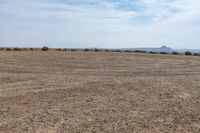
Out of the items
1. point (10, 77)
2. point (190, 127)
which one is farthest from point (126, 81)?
point (190, 127)

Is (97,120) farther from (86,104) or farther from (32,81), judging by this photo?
(32,81)

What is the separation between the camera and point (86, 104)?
10.4 metres

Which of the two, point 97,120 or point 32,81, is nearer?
point 97,120

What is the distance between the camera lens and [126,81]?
15859mm

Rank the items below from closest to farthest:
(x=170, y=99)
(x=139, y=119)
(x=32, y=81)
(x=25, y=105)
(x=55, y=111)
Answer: (x=139, y=119)
(x=55, y=111)
(x=25, y=105)
(x=170, y=99)
(x=32, y=81)

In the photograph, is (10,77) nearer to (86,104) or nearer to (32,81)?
(32,81)

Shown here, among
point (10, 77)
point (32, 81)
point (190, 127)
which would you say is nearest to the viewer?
point (190, 127)

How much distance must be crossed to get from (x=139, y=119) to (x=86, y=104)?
7.46ft

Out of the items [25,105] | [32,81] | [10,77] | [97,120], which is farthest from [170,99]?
[10,77]

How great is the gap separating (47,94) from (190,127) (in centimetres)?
569

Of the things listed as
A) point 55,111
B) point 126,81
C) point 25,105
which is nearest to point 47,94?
point 25,105

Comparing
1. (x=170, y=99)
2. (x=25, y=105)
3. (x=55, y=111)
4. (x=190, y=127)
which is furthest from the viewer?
(x=170, y=99)

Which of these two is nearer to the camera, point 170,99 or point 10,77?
point 170,99

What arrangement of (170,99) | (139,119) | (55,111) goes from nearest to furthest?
(139,119) < (55,111) < (170,99)
